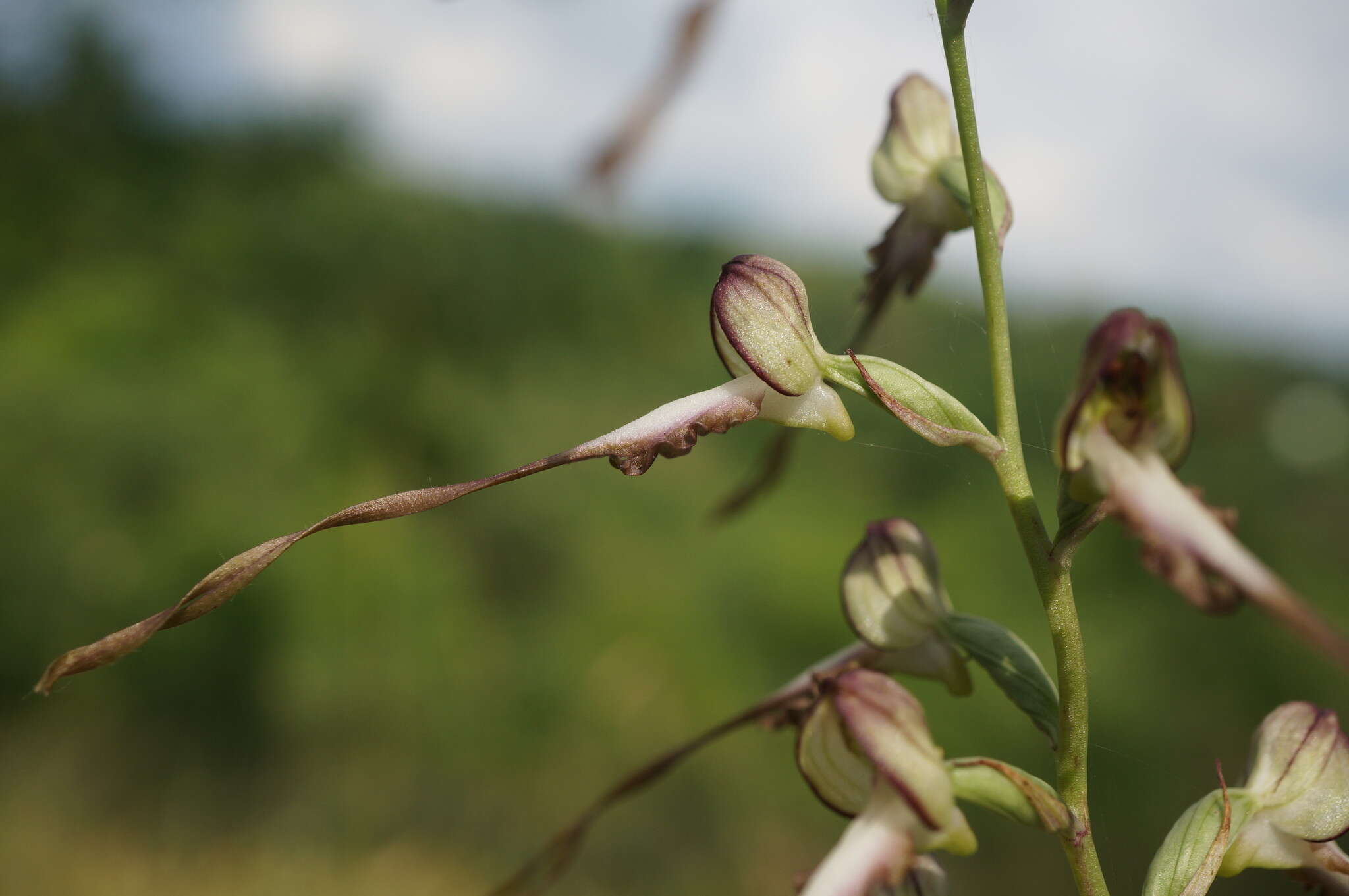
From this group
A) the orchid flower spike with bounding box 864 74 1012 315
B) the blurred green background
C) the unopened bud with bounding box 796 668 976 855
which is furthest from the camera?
the blurred green background

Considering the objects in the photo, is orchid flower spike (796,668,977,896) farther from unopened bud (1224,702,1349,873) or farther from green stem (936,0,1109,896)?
unopened bud (1224,702,1349,873)

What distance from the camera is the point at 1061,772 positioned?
460 mm

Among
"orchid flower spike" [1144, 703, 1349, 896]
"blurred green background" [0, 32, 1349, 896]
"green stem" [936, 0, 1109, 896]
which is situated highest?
"green stem" [936, 0, 1109, 896]

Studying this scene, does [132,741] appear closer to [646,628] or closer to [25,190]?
[646,628]

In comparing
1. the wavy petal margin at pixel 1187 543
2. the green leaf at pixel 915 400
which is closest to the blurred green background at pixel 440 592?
the green leaf at pixel 915 400

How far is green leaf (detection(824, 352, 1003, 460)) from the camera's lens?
45 cm

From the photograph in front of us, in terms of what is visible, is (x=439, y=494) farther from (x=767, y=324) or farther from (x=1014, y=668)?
(x=1014, y=668)

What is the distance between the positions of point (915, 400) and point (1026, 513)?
73 millimetres

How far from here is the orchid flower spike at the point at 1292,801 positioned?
53 centimetres

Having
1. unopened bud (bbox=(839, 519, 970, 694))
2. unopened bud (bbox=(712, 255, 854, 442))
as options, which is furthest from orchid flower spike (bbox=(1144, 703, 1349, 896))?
unopened bud (bbox=(712, 255, 854, 442))

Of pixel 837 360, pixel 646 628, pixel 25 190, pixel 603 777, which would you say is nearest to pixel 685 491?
pixel 646 628

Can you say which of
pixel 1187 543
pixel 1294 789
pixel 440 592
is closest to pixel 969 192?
pixel 1187 543

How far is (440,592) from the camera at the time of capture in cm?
368

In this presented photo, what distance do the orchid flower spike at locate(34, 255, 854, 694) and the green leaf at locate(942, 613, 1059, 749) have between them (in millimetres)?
131
